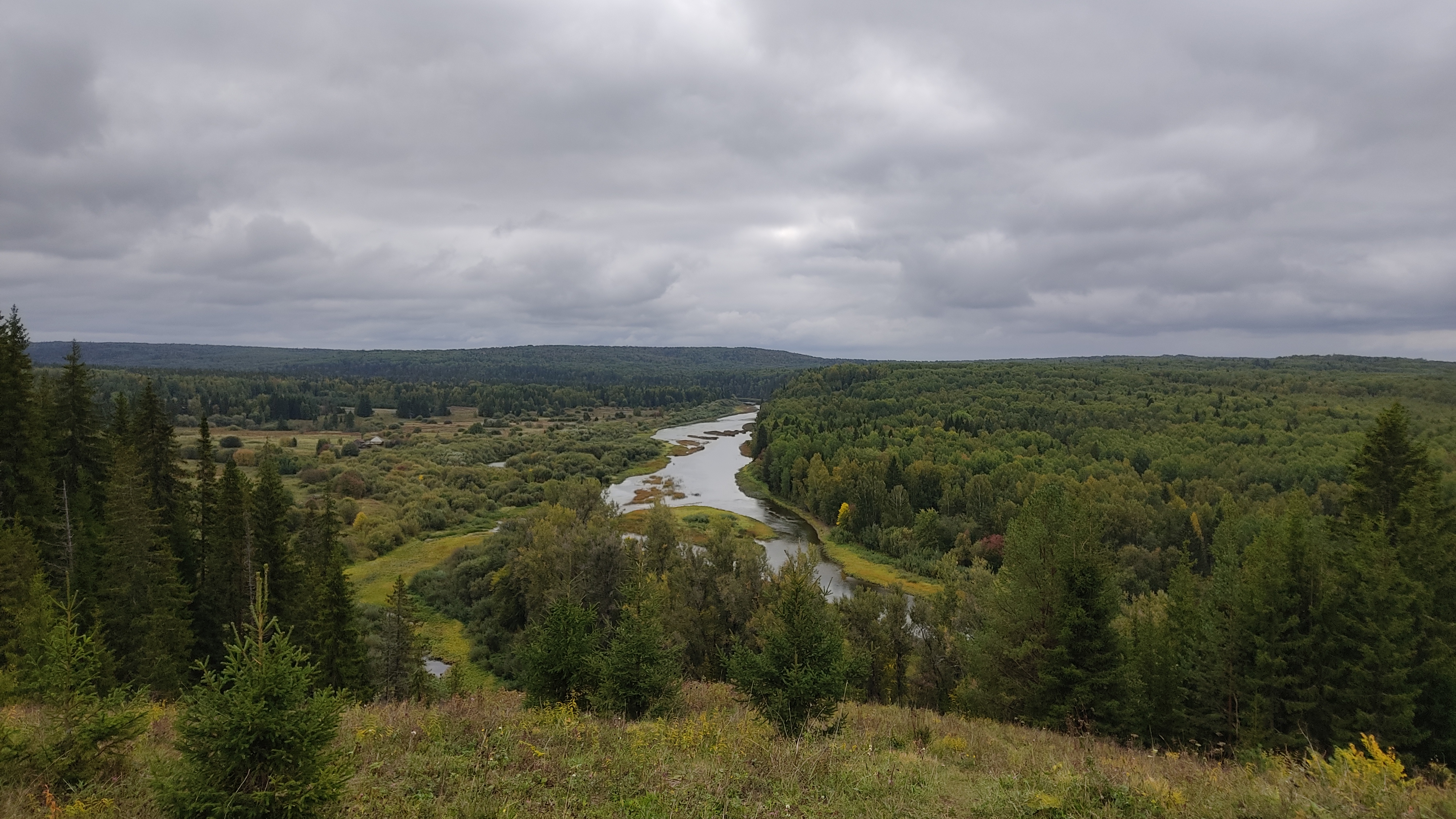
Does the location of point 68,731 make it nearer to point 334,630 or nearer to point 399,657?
point 334,630

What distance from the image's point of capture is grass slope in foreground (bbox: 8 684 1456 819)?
693 centimetres

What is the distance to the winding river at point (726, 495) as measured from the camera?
2092 inches

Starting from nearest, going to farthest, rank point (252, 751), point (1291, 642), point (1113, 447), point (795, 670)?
1. point (252, 751)
2. point (795, 670)
3. point (1291, 642)
4. point (1113, 447)

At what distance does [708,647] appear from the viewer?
29.7 meters

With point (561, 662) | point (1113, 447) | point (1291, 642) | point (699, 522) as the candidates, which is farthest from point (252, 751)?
point (1113, 447)

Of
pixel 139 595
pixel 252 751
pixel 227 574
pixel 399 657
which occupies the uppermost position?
pixel 252 751

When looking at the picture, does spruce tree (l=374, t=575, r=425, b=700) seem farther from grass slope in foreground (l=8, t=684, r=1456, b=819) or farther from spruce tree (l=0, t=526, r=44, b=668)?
grass slope in foreground (l=8, t=684, r=1456, b=819)

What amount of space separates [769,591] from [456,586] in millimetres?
23654

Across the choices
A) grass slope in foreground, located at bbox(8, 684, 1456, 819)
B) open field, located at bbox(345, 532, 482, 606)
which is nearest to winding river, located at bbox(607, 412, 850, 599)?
open field, located at bbox(345, 532, 482, 606)

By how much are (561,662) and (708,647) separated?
52.2 ft

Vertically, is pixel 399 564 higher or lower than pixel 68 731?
lower

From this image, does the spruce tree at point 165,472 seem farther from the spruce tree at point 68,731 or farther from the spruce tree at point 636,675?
the spruce tree at point 68,731

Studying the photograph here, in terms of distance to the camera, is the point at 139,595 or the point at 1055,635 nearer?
the point at 1055,635

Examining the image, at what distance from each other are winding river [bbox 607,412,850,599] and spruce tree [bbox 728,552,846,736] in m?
21.2
